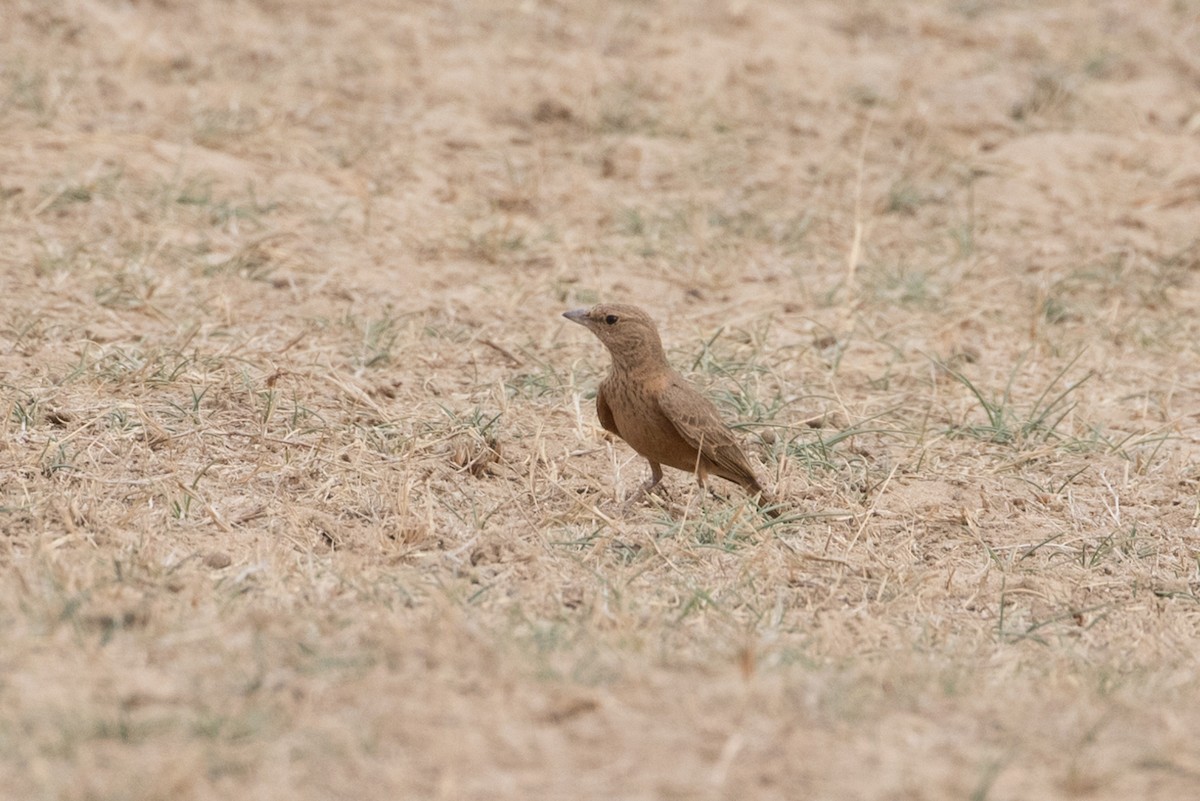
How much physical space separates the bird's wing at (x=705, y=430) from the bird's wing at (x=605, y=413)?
0.81 feet

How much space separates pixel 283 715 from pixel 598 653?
0.86 meters

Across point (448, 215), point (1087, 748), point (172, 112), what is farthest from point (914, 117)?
point (1087, 748)

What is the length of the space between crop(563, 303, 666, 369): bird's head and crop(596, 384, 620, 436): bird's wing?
0.13m

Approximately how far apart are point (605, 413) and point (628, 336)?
297 mm

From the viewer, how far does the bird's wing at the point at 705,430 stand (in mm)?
5602

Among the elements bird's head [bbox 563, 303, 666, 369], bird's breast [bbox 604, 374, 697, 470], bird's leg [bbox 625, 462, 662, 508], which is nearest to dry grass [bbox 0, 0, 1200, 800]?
bird's leg [bbox 625, 462, 662, 508]

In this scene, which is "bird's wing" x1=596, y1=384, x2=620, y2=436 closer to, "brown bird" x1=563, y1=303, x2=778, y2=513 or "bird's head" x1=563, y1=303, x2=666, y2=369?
"brown bird" x1=563, y1=303, x2=778, y2=513

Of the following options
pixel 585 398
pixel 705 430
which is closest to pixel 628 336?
pixel 705 430

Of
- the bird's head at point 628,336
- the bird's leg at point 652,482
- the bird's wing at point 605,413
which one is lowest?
the bird's leg at point 652,482

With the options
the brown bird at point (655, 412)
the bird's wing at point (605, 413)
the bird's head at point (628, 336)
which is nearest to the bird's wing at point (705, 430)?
the brown bird at point (655, 412)

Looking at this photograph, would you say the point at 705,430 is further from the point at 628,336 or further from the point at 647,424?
the point at 628,336

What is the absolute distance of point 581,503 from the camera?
Result: 18.3ft

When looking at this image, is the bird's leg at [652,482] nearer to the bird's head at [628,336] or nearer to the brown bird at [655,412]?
the brown bird at [655,412]

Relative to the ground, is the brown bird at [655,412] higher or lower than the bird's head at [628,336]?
lower
